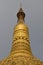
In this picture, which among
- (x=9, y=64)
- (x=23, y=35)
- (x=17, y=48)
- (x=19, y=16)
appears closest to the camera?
(x=9, y=64)

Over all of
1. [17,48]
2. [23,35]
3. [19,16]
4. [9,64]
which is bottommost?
[9,64]

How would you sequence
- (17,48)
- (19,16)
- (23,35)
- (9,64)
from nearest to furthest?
1. (9,64)
2. (17,48)
3. (23,35)
4. (19,16)

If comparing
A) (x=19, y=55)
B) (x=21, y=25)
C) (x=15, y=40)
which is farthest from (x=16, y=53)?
(x=21, y=25)

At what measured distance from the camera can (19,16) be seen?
2962cm

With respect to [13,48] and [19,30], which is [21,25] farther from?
[13,48]

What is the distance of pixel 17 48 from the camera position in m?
24.3

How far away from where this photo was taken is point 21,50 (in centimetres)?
2386

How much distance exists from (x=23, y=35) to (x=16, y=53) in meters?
2.77

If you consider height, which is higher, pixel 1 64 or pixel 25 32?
pixel 25 32

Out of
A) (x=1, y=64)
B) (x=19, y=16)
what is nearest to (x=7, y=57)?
(x=1, y=64)

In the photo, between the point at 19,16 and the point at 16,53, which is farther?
the point at 19,16

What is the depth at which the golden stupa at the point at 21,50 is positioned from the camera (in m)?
22.6

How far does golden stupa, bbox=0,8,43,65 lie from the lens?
74.2 ft

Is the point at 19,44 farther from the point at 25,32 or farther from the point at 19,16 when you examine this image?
the point at 19,16
